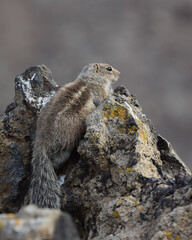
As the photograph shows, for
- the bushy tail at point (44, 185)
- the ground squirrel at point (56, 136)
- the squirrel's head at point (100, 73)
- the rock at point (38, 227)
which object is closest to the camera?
the rock at point (38, 227)

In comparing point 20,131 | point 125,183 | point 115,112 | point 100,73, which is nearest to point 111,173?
point 125,183

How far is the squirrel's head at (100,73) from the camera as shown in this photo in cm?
762

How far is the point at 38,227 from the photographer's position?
6.46ft

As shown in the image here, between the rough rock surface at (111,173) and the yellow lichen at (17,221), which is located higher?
the rough rock surface at (111,173)

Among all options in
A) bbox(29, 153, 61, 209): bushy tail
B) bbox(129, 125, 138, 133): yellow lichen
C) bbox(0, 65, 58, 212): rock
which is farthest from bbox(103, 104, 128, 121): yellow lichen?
bbox(0, 65, 58, 212): rock

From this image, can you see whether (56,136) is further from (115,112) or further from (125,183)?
(125,183)

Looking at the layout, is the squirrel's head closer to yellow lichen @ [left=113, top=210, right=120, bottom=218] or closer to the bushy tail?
the bushy tail

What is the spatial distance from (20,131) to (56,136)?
953mm

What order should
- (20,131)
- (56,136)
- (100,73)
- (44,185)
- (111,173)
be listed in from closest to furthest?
1. (111,173)
2. (44,185)
3. (56,136)
4. (20,131)
5. (100,73)

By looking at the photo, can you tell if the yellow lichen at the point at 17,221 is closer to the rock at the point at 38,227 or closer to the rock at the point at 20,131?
the rock at the point at 38,227

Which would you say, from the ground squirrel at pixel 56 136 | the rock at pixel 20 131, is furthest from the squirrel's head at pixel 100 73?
the rock at pixel 20 131

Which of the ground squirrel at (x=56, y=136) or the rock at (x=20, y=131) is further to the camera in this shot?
the rock at (x=20, y=131)

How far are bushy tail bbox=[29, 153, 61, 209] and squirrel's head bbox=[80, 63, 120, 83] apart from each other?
259 centimetres

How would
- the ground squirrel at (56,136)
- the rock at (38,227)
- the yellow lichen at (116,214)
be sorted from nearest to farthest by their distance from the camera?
the rock at (38,227), the yellow lichen at (116,214), the ground squirrel at (56,136)
